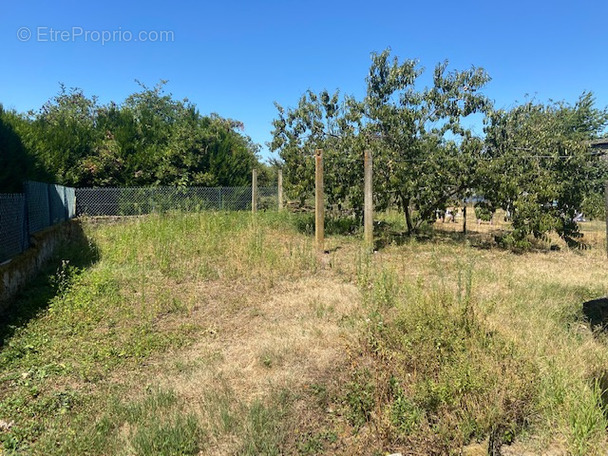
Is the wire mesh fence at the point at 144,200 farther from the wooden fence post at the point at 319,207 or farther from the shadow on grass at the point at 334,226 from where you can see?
the wooden fence post at the point at 319,207

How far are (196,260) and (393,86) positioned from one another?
20.3 feet

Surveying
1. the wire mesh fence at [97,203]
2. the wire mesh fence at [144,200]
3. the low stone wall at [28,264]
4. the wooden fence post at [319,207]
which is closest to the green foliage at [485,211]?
the wooden fence post at [319,207]

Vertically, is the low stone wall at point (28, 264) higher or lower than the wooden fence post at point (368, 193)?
lower

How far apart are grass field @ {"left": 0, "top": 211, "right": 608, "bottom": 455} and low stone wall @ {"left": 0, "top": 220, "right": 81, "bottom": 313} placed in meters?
0.21

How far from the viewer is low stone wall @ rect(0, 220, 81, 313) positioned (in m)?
4.57

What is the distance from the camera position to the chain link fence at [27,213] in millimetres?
5062

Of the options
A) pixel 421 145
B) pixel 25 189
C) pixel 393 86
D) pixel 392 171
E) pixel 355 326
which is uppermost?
pixel 393 86

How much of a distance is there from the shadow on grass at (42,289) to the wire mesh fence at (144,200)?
343 centimetres

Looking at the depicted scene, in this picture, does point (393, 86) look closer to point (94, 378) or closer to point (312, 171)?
point (312, 171)

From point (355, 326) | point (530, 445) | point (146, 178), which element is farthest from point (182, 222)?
point (530, 445)

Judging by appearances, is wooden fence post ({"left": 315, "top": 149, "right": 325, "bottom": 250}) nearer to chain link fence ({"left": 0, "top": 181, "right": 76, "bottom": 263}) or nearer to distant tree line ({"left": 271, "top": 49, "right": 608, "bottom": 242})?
distant tree line ({"left": 271, "top": 49, "right": 608, "bottom": 242})

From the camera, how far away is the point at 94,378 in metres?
3.00

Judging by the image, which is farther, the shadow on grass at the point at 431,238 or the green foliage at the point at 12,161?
the shadow on grass at the point at 431,238

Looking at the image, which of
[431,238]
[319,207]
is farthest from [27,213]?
[431,238]
